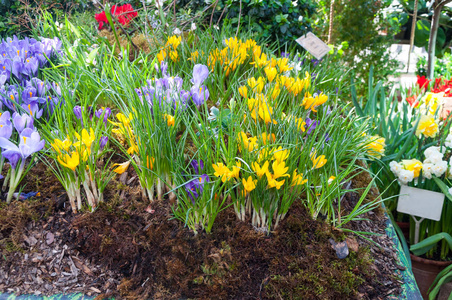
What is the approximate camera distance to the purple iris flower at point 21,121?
49.8 inches

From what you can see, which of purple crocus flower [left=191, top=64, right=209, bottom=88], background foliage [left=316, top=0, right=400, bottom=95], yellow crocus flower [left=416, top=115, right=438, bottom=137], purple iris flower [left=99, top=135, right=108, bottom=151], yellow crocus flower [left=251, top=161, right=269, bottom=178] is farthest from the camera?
background foliage [left=316, top=0, right=400, bottom=95]

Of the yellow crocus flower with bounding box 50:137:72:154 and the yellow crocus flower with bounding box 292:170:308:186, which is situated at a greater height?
the yellow crocus flower with bounding box 50:137:72:154

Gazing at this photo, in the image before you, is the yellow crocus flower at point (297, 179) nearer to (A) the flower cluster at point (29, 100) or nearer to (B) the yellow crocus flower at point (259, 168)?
(B) the yellow crocus flower at point (259, 168)

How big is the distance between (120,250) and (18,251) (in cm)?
34

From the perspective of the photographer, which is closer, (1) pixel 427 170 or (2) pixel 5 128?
(2) pixel 5 128

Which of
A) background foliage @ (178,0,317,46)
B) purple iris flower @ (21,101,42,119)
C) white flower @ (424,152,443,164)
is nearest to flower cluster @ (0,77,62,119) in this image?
purple iris flower @ (21,101,42,119)

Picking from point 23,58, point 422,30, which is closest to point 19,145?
point 23,58

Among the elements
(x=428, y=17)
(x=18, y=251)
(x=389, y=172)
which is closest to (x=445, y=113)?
(x=389, y=172)

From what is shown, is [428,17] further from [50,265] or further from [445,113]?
[50,265]

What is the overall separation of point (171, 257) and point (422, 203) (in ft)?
3.89

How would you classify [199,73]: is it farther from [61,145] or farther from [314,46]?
[314,46]

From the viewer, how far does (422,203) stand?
5.55 ft

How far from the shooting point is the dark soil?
3.71ft

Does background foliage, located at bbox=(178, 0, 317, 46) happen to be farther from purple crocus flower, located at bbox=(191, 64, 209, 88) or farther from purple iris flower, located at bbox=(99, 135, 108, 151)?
purple iris flower, located at bbox=(99, 135, 108, 151)
